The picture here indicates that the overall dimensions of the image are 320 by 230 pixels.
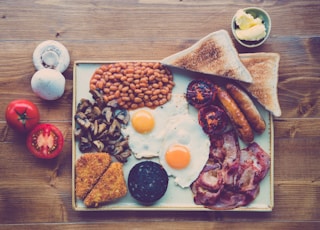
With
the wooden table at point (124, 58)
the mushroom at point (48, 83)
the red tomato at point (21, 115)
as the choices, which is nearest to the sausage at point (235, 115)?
the wooden table at point (124, 58)

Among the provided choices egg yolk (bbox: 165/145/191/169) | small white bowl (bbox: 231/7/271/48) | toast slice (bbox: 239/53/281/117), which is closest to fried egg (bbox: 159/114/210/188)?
egg yolk (bbox: 165/145/191/169)

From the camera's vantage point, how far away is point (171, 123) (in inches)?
110

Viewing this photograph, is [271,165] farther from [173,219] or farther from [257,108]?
[173,219]

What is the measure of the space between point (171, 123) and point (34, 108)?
0.78 meters

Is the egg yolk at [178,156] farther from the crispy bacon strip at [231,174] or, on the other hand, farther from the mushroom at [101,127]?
the mushroom at [101,127]

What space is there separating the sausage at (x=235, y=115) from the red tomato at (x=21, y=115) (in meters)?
1.05

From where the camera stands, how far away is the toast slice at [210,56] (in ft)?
9.02

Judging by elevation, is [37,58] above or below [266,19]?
below

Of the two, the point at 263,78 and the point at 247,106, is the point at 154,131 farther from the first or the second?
the point at 263,78

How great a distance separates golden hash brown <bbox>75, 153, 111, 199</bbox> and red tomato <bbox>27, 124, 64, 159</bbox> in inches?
6.1

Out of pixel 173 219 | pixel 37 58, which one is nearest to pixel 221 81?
pixel 173 219

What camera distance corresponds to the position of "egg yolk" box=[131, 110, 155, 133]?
9.06 ft

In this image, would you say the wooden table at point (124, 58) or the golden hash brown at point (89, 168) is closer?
the golden hash brown at point (89, 168)

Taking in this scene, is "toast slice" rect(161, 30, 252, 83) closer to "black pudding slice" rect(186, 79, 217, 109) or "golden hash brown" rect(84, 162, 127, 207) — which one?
"black pudding slice" rect(186, 79, 217, 109)
